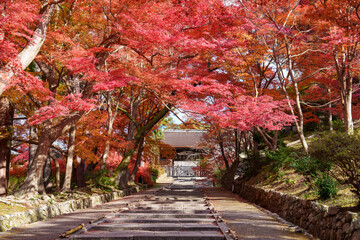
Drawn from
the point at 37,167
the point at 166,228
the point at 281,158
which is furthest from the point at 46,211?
the point at 281,158

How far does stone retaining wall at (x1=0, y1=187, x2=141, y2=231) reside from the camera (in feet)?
22.7

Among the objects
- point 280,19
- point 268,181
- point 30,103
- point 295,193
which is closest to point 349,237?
point 295,193

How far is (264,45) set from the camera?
1342 centimetres

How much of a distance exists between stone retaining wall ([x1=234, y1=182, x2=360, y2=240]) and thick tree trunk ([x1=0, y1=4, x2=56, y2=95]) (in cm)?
763

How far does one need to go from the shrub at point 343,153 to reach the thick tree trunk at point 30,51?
24.3 ft

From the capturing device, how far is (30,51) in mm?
8930

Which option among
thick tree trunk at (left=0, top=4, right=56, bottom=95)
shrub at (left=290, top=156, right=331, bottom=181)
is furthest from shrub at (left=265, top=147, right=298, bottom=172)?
thick tree trunk at (left=0, top=4, right=56, bottom=95)

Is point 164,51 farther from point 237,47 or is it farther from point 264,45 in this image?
point 264,45

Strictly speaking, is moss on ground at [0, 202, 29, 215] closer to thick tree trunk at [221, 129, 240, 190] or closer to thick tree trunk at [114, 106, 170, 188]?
thick tree trunk at [114, 106, 170, 188]

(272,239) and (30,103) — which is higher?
Result: (30,103)

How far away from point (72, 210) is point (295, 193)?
6672 millimetres

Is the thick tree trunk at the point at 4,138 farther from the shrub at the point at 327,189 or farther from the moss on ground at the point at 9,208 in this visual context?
the shrub at the point at 327,189

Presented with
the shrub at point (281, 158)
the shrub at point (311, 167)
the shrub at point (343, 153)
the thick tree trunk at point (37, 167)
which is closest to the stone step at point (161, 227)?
the shrub at point (343, 153)

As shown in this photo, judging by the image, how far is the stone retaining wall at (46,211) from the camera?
6.91 m
